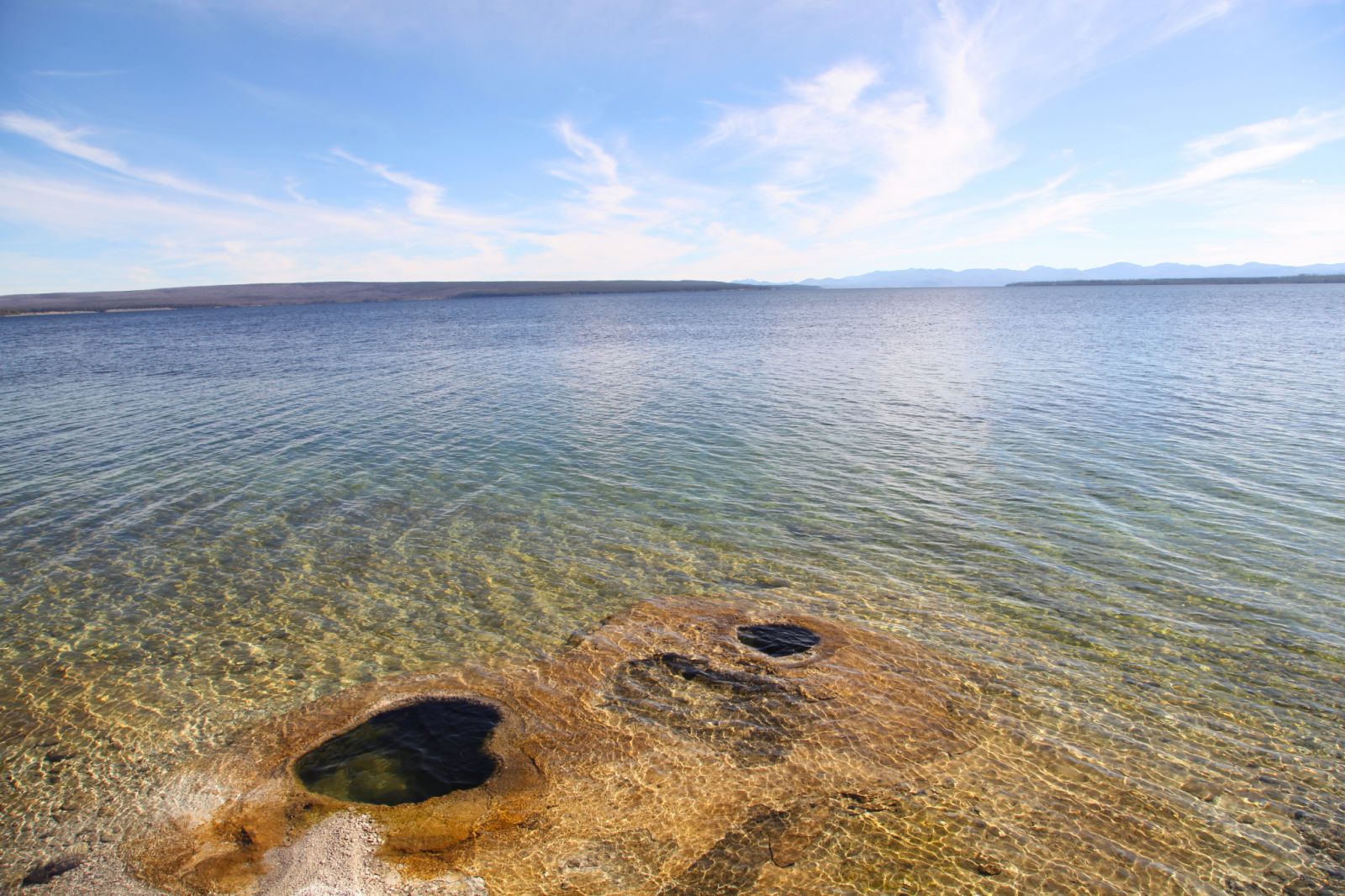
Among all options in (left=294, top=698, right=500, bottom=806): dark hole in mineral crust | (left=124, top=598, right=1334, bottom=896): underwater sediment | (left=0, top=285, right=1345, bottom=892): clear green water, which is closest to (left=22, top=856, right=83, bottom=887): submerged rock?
(left=0, top=285, right=1345, bottom=892): clear green water

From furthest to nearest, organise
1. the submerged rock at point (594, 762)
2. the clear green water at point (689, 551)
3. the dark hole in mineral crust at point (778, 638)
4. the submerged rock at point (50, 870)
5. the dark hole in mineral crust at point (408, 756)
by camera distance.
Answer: the dark hole in mineral crust at point (778, 638), the clear green water at point (689, 551), the dark hole in mineral crust at point (408, 756), the submerged rock at point (594, 762), the submerged rock at point (50, 870)

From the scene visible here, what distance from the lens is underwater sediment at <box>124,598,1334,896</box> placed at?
7.39 metres

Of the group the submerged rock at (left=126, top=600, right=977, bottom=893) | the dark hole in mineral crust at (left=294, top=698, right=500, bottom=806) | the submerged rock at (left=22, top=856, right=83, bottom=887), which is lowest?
the dark hole in mineral crust at (left=294, top=698, right=500, bottom=806)

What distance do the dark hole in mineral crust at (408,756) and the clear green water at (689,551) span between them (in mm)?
1617

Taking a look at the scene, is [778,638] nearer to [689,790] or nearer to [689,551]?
[689,790]

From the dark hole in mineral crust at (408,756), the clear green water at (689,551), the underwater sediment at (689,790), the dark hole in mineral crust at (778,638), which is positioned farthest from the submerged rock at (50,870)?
the dark hole in mineral crust at (778,638)

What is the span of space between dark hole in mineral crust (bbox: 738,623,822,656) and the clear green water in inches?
42.0

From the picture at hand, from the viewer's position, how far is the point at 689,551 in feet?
54.3

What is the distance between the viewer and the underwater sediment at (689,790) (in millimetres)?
7391

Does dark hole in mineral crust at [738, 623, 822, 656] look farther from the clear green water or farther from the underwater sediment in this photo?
the clear green water

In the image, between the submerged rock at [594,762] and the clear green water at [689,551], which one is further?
the clear green water at [689,551]

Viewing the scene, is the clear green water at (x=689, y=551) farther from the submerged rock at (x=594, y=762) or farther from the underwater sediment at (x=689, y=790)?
the submerged rock at (x=594, y=762)

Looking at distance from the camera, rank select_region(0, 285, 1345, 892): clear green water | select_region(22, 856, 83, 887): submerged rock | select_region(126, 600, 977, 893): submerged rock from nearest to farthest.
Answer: select_region(22, 856, 83, 887): submerged rock < select_region(126, 600, 977, 893): submerged rock < select_region(0, 285, 1345, 892): clear green water

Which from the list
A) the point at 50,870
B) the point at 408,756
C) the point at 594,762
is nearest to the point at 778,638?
the point at 594,762
